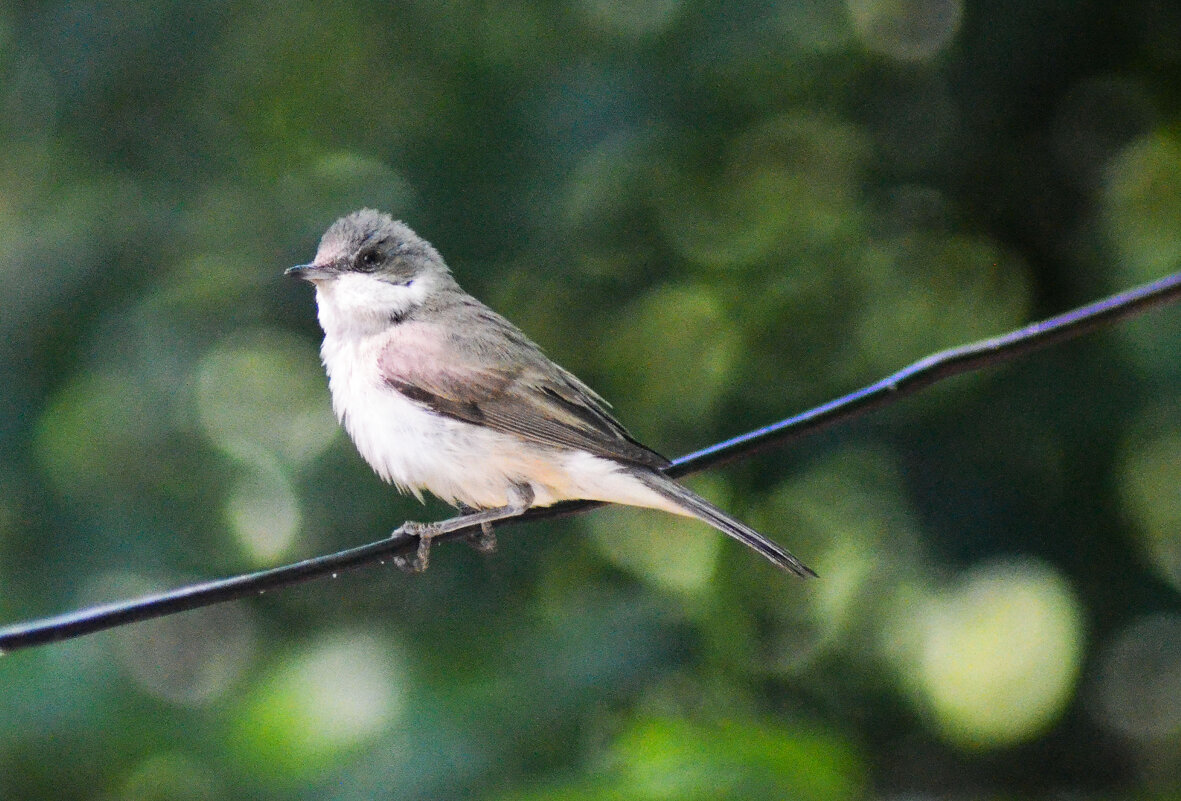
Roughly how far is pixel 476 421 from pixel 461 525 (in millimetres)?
573

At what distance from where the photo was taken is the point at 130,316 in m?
6.03

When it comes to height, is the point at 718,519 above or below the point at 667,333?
below

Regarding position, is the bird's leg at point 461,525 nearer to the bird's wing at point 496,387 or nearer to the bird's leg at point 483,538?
the bird's leg at point 483,538

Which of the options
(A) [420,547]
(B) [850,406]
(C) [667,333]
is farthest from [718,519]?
(C) [667,333]

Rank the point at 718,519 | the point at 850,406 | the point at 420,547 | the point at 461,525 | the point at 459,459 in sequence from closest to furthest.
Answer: the point at 850,406, the point at 420,547, the point at 718,519, the point at 461,525, the point at 459,459

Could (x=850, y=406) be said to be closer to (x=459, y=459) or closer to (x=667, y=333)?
(x=459, y=459)

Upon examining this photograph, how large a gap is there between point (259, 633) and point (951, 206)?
4249 millimetres

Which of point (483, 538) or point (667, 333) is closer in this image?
point (483, 538)

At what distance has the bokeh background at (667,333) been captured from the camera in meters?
5.93

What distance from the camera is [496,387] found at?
4930 millimetres

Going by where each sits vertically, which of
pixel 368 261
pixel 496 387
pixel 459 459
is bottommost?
pixel 459 459

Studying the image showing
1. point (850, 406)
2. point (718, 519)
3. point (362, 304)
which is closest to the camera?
point (850, 406)

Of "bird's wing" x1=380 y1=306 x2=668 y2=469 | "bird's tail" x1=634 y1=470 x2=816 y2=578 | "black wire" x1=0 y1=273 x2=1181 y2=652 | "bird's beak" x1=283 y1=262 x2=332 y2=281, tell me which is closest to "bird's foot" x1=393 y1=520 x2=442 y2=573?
"black wire" x1=0 y1=273 x2=1181 y2=652

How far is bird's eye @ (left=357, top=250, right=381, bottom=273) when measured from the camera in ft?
18.2
